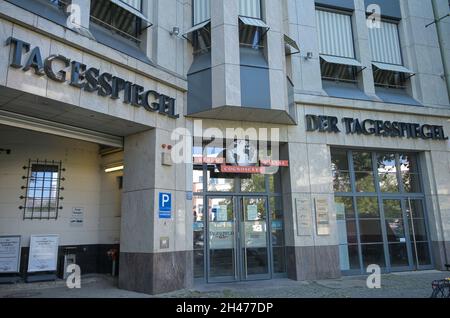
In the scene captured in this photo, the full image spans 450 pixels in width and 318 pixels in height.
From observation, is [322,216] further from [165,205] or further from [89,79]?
[89,79]

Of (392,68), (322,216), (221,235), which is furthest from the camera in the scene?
(392,68)

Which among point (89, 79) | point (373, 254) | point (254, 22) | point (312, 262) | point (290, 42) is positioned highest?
point (254, 22)

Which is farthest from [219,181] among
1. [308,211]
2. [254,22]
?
[254,22]

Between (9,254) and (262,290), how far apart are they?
248 inches

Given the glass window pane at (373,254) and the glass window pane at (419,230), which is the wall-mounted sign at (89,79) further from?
the glass window pane at (419,230)

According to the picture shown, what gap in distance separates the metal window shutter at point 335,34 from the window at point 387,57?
0.92 metres

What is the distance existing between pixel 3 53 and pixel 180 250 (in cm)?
560

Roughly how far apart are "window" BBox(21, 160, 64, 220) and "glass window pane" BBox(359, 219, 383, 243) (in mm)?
9015

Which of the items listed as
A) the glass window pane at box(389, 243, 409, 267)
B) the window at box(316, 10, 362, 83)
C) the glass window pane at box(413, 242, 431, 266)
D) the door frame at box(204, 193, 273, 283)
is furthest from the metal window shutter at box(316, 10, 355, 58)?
the glass window pane at box(413, 242, 431, 266)

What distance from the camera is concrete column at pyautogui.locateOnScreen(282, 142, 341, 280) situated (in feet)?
33.8

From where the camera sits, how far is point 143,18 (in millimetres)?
9438

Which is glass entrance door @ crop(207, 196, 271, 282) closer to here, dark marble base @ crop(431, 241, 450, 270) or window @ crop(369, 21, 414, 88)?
dark marble base @ crop(431, 241, 450, 270)

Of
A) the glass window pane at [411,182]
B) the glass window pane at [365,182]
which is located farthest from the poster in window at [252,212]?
the glass window pane at [411,182]

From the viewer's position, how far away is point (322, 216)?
35.1 ft
